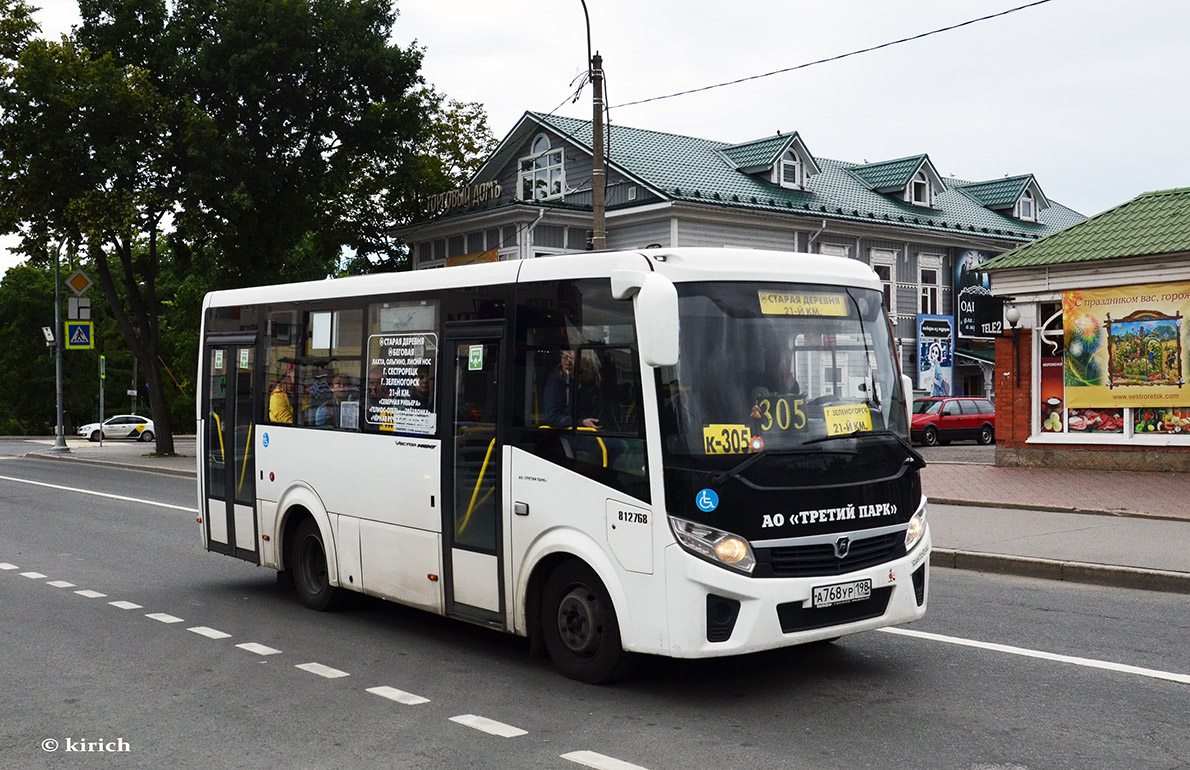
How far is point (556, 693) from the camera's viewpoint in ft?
22.6

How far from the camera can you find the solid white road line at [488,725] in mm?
6070

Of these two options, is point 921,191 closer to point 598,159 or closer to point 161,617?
point 598,159

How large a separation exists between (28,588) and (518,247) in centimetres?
2481

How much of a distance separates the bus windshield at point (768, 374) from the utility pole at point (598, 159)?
10314 millimetres

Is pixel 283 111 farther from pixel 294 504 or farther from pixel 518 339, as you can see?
pixel 518 339

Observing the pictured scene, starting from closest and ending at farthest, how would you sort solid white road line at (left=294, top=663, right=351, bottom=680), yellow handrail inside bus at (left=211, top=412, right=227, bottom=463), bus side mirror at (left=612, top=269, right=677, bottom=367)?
bus side mirror at (left=612, top=269, right=677, bottom=367), solid white road line at (left=294, top=663, right=351, bottom=680), yellow handrail inside bus at (left=211, top=412, right=227, bottom=463)

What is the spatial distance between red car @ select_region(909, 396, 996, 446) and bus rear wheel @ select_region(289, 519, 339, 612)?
29262 mm

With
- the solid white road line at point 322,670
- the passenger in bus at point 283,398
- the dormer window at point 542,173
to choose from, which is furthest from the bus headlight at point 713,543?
the dormer window at point 542,173

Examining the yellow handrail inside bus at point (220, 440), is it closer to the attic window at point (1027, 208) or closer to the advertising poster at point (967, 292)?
the advertising poster at point (967, 292)

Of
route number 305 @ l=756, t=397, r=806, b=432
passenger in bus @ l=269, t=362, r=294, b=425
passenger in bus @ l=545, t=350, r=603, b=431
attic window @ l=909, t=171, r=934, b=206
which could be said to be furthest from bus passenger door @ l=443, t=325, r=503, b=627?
attic window @ l=909, t=171, r=934, b=206

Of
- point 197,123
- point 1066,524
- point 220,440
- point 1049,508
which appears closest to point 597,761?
point 220,440

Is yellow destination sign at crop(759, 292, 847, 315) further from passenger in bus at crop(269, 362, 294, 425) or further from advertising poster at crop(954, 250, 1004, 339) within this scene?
advertising poster at crop(954, 250, 1004, 339)

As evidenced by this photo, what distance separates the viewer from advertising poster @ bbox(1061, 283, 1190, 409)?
64.3ft

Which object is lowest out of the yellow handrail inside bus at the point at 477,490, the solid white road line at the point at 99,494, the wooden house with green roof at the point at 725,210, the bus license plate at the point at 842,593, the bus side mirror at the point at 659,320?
the solid white road line at the point at 99,494
